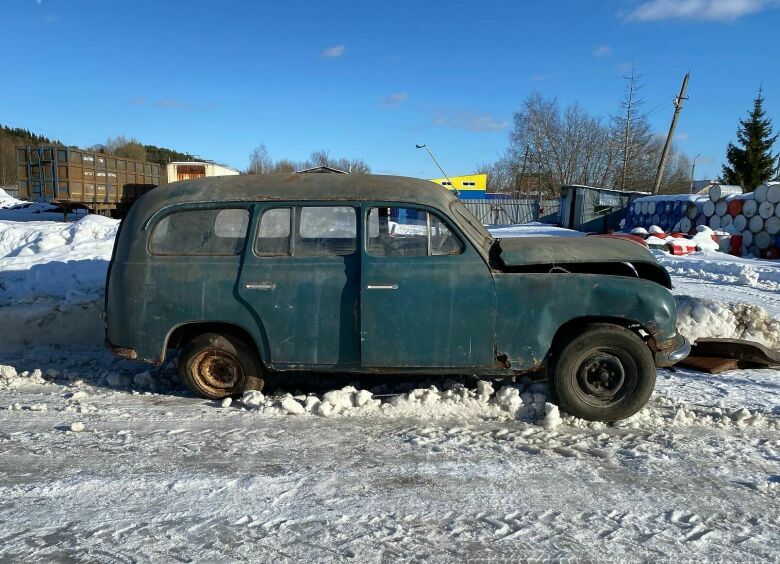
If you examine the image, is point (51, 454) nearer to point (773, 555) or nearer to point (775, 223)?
point (773, 555)

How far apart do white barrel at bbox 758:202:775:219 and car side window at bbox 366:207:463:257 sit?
18.3 metres

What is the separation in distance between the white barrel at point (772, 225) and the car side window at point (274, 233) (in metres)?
19.0

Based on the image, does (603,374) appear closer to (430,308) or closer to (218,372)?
(430,308)

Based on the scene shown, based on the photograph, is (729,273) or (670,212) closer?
(729,273)

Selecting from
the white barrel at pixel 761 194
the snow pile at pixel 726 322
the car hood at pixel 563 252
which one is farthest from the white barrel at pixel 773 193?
the car hood at pixel 563 252

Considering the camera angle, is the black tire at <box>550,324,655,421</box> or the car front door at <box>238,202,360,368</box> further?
the car front door at <box>238,202,360,368</box>

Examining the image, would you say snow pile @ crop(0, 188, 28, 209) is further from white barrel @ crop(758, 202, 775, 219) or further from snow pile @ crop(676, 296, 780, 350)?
white barrel @ crop(758, 202, 775, 219)

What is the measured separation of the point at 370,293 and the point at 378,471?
1.38 meters

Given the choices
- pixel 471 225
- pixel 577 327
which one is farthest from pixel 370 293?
pixel 577 327

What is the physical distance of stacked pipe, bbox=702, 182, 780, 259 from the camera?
18.2 m

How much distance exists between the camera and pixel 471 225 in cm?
467

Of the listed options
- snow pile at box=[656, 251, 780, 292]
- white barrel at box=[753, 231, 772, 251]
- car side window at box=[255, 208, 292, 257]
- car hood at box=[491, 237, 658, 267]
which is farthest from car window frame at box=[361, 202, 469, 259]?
white barrel at box=[753, 231, 772, 251]

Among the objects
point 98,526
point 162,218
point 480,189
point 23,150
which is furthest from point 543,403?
point 480,189

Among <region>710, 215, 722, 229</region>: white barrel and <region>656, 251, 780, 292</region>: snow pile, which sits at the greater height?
<region>710, 215, 722, 229</region>: white barrel
